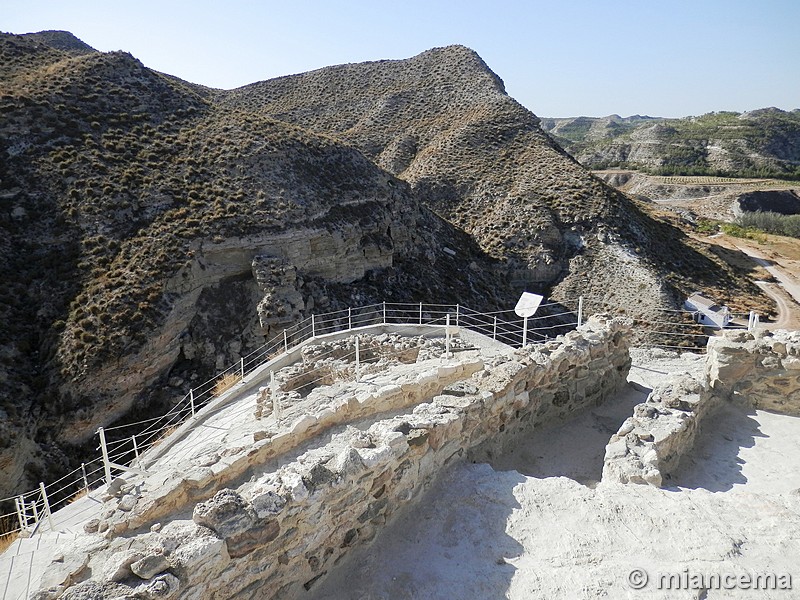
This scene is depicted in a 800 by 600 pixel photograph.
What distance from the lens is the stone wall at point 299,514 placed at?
3.91 metres

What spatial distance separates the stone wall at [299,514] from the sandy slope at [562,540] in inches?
12.0

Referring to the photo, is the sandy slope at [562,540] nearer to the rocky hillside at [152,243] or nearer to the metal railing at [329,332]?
the metal railing at [329,332]

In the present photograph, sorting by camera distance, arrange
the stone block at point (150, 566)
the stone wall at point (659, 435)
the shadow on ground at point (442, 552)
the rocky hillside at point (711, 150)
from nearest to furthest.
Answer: the stone block at point (150, 566) → the shadow on ground at point (442, 552) → the stone wall at point (659, 435) → the rocky hillside at point (711, 150)

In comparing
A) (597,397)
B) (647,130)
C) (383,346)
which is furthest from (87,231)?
(647,130)

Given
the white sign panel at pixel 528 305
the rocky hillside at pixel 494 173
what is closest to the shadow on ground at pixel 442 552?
the white sign panel at pixel 528 305

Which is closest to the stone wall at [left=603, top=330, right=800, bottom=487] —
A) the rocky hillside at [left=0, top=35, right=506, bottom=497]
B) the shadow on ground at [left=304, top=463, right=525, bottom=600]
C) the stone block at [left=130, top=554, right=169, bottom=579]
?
the shadow on ground at [left=304, top=463, right=525, bottom=600]

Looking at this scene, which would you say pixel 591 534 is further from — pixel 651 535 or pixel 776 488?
pixel 776 488

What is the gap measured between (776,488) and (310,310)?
17793mm

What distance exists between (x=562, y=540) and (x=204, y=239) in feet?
65.4

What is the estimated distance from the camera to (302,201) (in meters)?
25.1

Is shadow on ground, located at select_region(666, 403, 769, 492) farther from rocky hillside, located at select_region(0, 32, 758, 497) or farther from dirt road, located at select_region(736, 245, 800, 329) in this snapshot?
dirt road, located at select_region(736, 245, 800, 329)

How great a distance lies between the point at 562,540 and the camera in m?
5.03

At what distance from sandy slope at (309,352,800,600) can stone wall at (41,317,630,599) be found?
0.31 metres

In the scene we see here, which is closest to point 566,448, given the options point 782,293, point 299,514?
point 299,514
